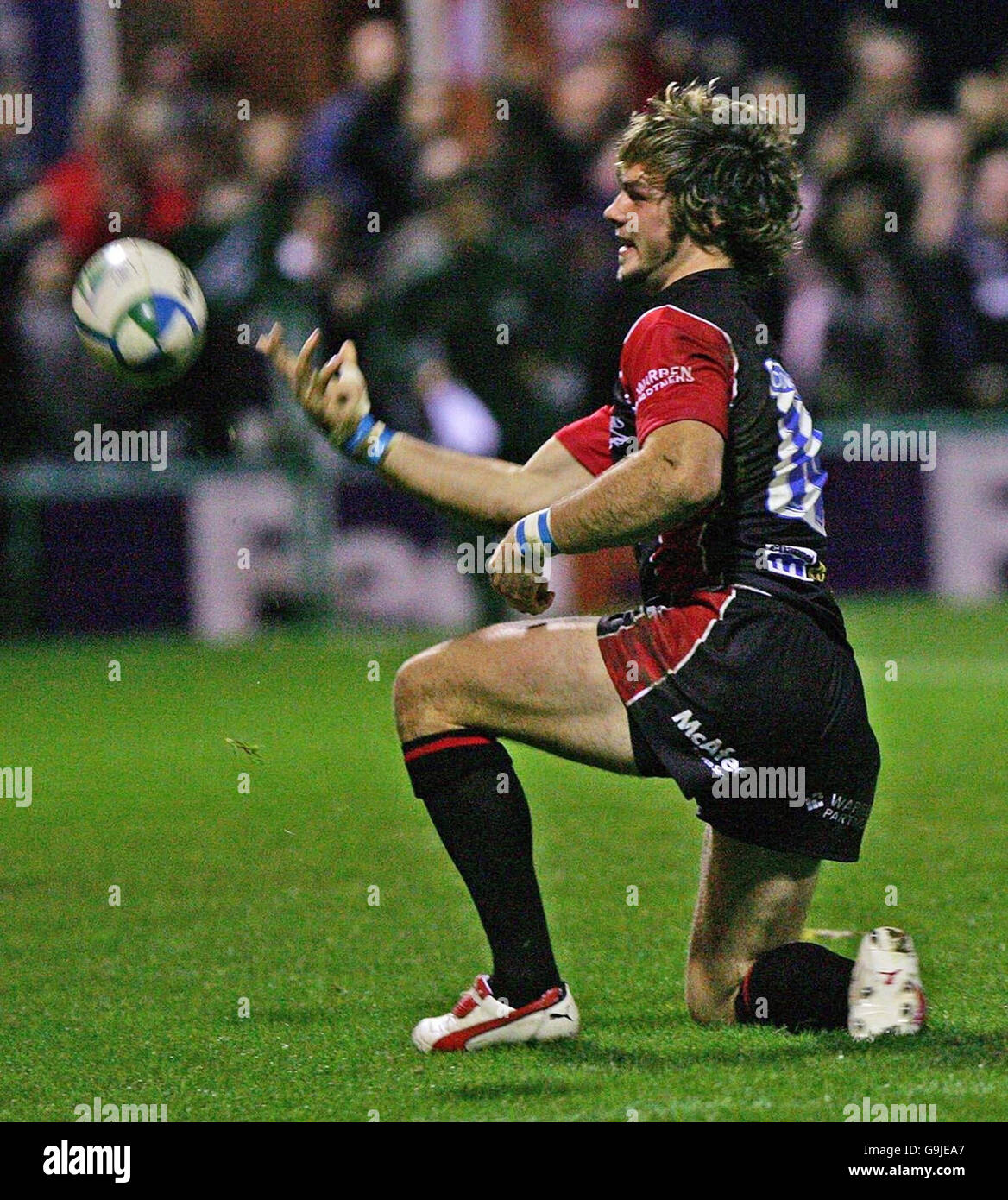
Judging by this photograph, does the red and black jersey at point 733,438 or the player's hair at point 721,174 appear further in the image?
the player's hair at point 721,174

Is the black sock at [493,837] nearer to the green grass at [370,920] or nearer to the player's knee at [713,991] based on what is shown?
the green grass at [370,920]

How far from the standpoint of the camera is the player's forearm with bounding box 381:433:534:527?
4.70m

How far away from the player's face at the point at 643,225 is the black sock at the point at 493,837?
3.60 ft

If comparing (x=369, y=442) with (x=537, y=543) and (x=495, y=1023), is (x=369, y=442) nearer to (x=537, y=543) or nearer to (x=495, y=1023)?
(x=537, y=543)

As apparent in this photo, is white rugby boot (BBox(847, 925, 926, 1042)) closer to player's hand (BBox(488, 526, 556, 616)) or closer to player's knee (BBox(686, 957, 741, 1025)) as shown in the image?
player's knee (BBox(686, 957, 741, 1025))

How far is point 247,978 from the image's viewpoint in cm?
541

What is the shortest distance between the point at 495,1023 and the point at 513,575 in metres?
0.98

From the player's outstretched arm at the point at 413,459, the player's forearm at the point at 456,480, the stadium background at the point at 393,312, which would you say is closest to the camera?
the player's outstretched arm at the point at 413,459

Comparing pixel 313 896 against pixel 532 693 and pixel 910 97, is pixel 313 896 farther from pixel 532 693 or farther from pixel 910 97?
pixel 910 97

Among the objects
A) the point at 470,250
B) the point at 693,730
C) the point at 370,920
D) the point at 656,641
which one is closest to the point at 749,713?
the point at 693,730

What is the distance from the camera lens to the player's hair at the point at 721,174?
4562 mm

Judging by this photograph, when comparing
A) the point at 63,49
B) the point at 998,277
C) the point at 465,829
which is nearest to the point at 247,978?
the point at 465,829

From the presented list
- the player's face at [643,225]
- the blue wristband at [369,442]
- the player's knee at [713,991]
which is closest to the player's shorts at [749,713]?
the player's knee at [713,991]

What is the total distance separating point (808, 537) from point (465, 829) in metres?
0.98
